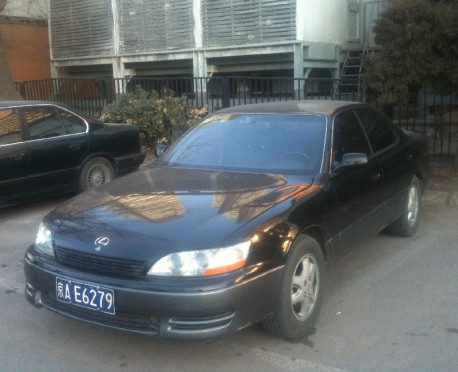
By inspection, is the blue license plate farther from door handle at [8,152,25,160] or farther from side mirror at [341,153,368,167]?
door handle at [8,152,25,160]

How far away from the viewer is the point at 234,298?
3449mm

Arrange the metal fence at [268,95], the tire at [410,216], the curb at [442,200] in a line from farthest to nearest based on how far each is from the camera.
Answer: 1. the metal fence at [268,95]
2. the curb at [442,200]
3. the tire at [410,216]

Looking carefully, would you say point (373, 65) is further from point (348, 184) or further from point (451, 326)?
point (451, 326)

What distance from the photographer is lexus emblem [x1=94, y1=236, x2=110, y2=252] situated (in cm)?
362

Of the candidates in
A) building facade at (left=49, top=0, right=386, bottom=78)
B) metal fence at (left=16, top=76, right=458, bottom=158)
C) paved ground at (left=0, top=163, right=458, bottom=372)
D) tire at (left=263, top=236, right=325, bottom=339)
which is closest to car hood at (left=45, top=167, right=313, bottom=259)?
tire at (left=263, top=236, right=325, bottom=339)

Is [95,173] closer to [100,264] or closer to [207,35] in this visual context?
[100,264]

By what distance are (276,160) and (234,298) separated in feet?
5.36

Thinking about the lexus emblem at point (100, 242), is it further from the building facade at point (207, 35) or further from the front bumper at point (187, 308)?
the building facade at point (207, 35)

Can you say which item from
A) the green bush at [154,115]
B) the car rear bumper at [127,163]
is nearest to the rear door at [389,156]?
the car rear bumper at [127,163]

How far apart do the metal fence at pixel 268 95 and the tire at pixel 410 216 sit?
11.7 ft

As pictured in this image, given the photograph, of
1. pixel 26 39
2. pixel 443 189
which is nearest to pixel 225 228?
pixel 443 189

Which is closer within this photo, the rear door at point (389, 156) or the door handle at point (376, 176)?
the door handle at point (376, 176)

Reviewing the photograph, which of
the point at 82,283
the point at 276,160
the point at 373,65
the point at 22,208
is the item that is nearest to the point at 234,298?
the point at 82,283

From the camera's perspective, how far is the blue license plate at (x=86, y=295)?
139 inches
